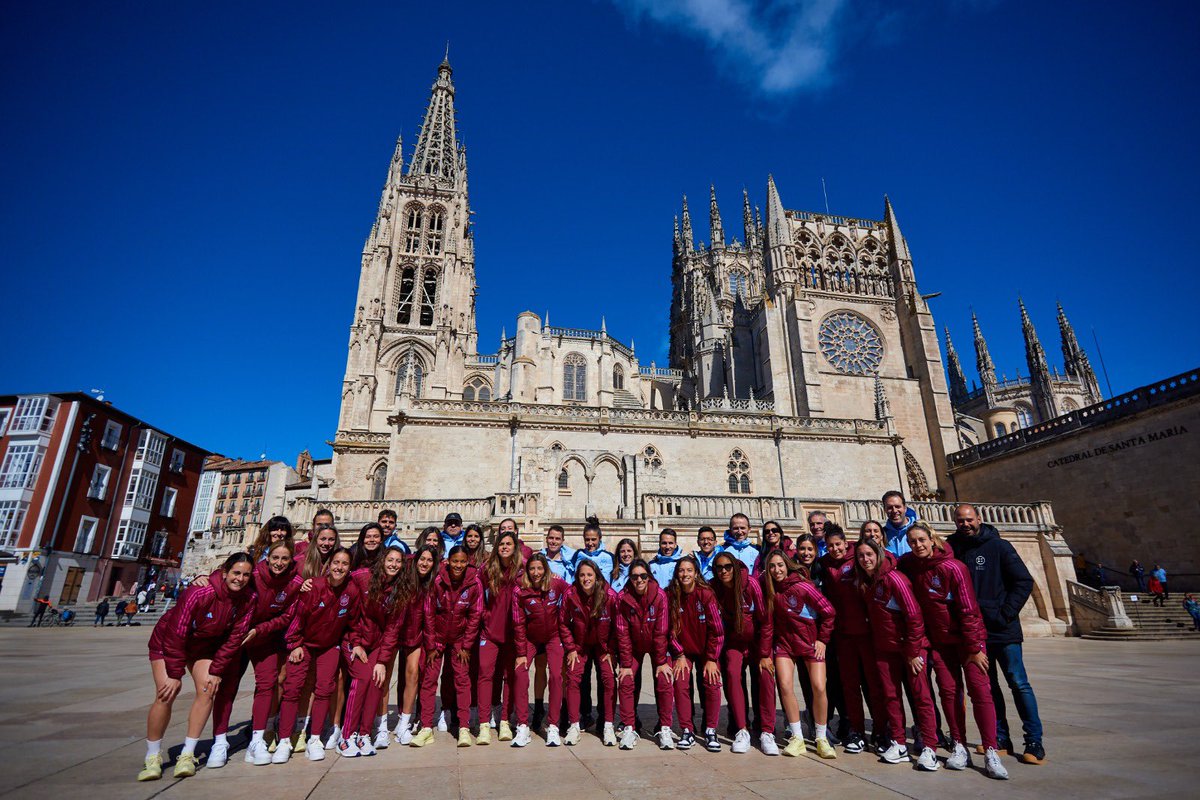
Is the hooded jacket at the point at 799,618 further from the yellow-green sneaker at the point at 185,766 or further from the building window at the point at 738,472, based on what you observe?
the building window at the point at 738,472

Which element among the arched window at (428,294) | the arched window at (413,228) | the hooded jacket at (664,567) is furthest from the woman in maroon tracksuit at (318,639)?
the arched window at (413,228)

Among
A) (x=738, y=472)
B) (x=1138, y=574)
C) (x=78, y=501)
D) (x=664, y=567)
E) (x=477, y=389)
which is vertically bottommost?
(x=1138, y=574)

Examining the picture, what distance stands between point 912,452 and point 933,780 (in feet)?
106

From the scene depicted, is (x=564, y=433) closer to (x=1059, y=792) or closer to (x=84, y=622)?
(x=1059, y=792)

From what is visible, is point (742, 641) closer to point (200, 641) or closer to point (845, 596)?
point (845, 596)

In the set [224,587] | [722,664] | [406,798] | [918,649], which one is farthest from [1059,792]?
[224,587]

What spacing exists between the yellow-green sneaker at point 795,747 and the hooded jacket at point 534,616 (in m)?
2.24

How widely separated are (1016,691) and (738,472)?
19.7 metres

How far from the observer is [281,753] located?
14.3ft

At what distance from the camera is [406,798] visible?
11.4 ft

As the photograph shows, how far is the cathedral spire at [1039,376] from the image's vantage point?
4850 centimetres

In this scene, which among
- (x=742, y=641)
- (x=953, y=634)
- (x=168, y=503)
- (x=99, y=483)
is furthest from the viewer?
(x=168, y=503)

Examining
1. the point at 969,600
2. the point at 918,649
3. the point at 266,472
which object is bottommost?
the point at 918,649

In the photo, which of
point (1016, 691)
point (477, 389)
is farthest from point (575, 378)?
point (1016, 691)
